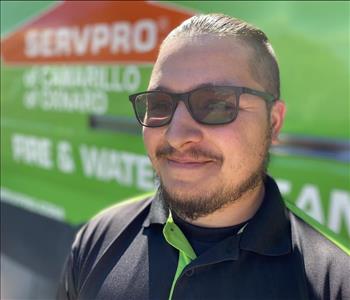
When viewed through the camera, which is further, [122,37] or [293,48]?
[122,37]

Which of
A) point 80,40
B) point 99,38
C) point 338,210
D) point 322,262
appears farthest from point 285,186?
point 80,40

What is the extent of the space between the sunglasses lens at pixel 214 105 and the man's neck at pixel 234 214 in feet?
0.69

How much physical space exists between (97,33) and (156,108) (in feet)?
4.28

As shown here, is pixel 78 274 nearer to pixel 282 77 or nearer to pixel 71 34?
pixel 282 77

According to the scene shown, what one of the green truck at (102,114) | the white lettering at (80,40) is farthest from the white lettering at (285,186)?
the white lettering at (80,40)

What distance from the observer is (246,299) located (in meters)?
1.08

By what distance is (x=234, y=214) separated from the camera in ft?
3.88

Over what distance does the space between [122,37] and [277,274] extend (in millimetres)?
1497

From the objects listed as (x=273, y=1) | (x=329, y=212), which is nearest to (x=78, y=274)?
(x=329, y=212)

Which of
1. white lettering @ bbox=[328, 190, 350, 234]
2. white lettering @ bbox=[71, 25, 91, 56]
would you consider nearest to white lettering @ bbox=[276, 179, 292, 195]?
white lettering @ bbox=[328, 190, 350, 234]

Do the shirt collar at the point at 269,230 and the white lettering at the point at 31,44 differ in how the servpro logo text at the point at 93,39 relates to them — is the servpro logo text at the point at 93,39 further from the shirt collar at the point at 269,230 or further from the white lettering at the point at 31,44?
the shirt collar at the point at 269,230

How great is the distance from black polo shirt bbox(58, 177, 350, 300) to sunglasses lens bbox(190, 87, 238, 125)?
0.27m

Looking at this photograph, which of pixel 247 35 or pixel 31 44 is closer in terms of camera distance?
pixel 247 35

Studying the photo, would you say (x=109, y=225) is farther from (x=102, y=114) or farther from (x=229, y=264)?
(x=102, y=114)
